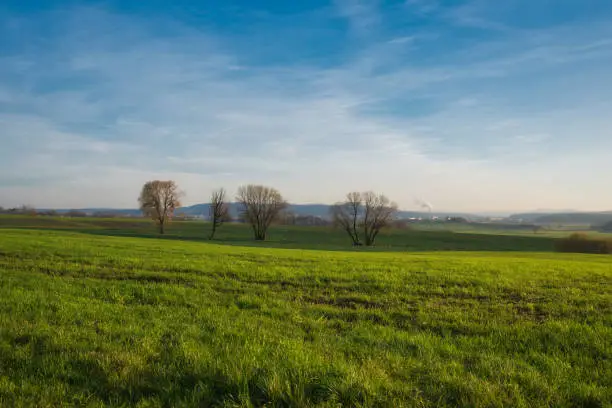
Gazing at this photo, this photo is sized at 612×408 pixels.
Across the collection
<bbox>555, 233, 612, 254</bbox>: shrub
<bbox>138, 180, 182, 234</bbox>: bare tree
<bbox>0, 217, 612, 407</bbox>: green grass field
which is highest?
<bbox>138, 180, 182, 234</bbox>: bare tree

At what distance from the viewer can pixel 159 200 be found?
80500mm

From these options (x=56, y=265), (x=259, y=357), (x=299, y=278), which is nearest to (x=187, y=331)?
(x=259, y=357)

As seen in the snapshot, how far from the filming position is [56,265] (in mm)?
16031

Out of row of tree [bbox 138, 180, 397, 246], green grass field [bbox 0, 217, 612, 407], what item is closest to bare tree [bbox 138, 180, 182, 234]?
row of tree [bbox 138, 180, 397, 246]

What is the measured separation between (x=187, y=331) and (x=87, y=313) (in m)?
A: 2.80

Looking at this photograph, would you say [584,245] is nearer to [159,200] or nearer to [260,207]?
[260,207]

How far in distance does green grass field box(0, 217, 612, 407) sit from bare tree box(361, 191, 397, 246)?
6669cm

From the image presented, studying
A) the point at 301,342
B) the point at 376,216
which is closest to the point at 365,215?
the point at 376,216

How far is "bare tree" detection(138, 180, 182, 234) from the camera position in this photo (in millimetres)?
79750

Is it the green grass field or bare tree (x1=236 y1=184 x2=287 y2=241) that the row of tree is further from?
the green grass field

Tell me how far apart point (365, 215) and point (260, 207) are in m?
22.3

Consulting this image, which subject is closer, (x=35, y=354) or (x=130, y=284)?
(x=35, y=354)

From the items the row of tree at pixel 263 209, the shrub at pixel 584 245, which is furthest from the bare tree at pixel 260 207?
the shrub at pixel 584 245

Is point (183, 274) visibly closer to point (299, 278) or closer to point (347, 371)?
point (299, 278)
